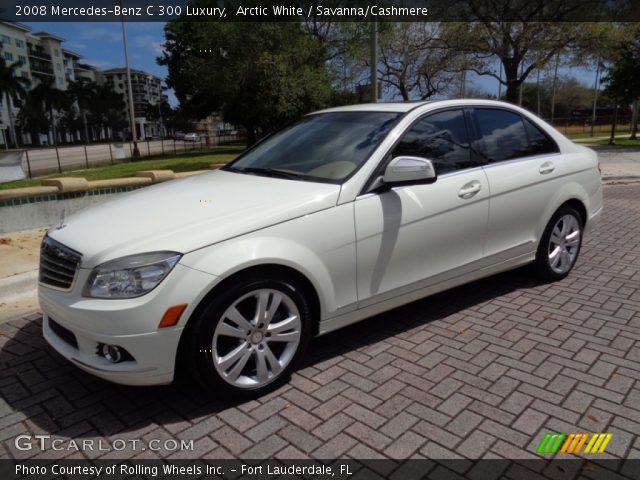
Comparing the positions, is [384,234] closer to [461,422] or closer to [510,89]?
[461,422]

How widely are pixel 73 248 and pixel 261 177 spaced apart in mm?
1362

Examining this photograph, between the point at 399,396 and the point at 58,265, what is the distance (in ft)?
7.03

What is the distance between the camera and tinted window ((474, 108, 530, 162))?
4133mm

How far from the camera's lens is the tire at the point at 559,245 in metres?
4.63

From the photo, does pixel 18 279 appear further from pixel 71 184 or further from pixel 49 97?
pixel 49 97

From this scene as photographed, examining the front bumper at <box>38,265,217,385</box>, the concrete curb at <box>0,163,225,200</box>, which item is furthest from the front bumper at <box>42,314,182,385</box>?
the concrete curb at <box>0,163,225,200</box>

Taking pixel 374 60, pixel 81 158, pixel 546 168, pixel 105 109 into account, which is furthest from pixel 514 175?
pixel 105 109

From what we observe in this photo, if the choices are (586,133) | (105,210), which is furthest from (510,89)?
(105,210)

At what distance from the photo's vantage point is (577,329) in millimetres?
3875

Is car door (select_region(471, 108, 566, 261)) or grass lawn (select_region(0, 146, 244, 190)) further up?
car door (select_region(471, 108, 566, 261))

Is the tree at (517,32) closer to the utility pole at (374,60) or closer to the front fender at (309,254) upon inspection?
the utility pole at (374,60)

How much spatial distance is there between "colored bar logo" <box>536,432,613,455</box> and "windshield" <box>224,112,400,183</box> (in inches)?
74.3

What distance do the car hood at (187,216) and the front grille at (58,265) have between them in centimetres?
5

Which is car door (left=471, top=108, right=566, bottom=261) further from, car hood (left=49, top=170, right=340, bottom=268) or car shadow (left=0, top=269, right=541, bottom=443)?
car hood (left=49, top=170, right=340, bottom=268)
